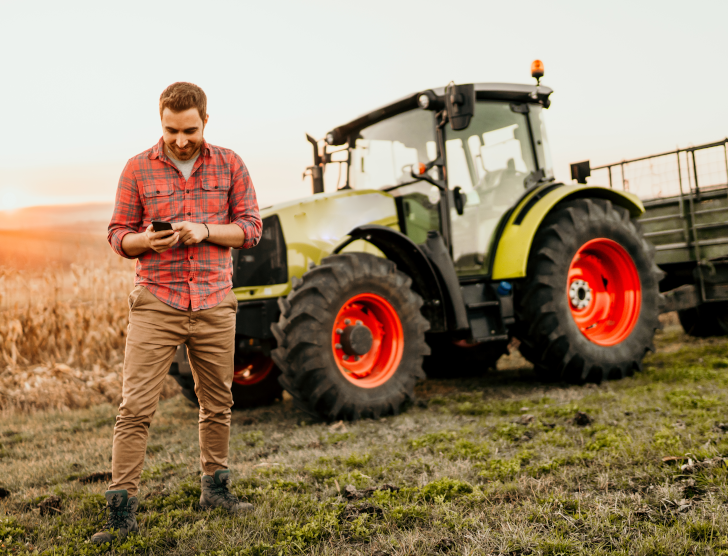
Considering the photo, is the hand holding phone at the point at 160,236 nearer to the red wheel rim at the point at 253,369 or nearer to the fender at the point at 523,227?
the red wheel rim at the point at 253,369

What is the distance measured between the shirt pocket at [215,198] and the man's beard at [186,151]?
0.38ft

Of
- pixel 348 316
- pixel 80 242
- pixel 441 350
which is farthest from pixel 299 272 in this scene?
pixel 80 242

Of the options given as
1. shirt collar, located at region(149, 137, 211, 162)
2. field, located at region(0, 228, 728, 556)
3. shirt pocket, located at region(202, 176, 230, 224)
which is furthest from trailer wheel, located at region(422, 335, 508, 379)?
shirt collar, located at region(149, 137, 211, 162)

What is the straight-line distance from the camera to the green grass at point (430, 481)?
7.22 ft

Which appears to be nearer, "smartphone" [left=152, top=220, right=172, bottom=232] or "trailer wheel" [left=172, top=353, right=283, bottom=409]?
"smartphone" [left=152, top=220, right=172, bottom=232]

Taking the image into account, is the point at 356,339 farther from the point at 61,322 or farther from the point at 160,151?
the point at 61,322

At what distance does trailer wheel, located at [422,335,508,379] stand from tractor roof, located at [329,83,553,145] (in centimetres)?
205

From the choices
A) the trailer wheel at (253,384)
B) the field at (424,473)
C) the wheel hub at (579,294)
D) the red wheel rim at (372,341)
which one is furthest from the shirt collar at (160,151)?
the wheel hub at (579,294)

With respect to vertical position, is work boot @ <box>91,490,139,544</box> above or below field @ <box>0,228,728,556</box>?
above

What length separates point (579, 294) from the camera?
5.48 meters

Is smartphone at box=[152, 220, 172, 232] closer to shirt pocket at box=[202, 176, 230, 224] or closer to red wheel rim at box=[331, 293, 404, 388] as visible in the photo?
shirt pocket at box=[202, 176, 230, 224]

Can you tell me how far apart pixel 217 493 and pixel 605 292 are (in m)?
4.40

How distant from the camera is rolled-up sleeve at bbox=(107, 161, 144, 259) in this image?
8.18 feet

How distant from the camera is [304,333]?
13.1ft
